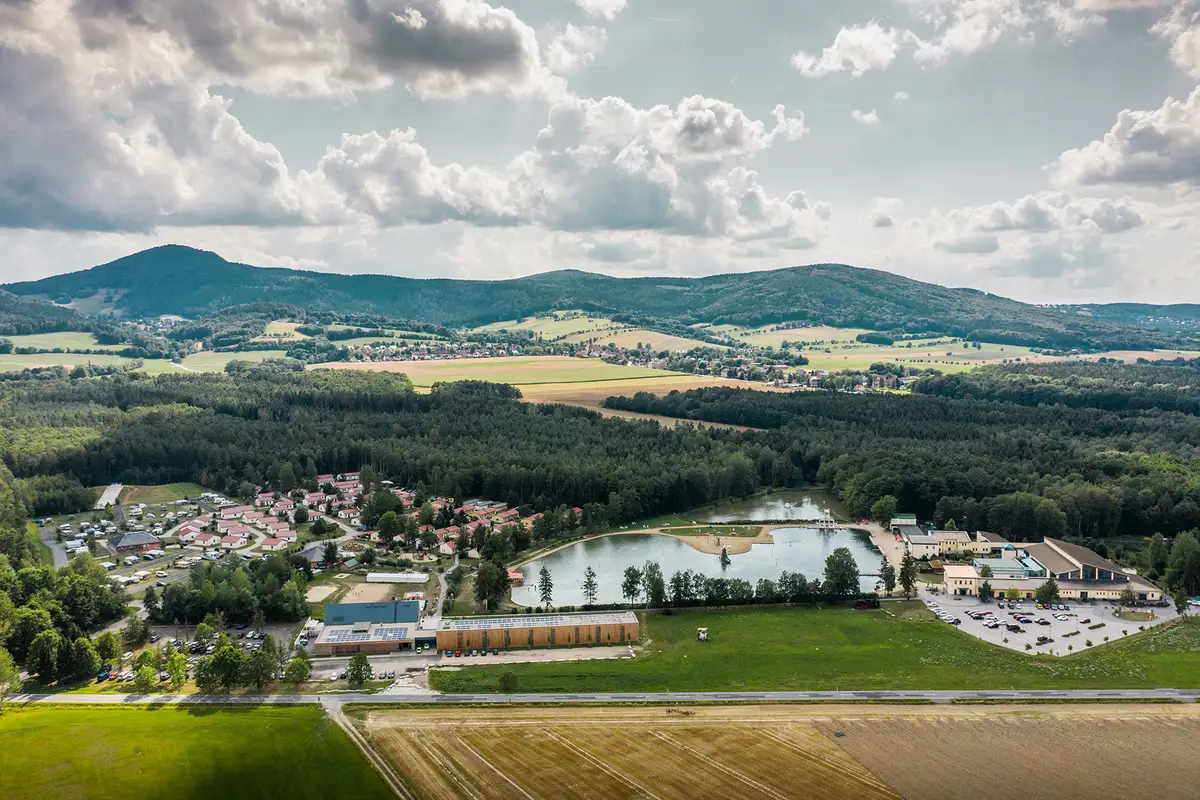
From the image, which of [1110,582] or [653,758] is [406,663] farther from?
[1110,582]

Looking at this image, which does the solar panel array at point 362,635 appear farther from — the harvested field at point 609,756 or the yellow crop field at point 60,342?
the yellow crop field at point 60,342

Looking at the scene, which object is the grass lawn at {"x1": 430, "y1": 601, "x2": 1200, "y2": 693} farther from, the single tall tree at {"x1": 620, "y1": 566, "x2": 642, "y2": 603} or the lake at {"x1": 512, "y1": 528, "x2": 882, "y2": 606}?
the lake at {"x1": 512, "y1": 528, "x2": 882, "y2": 606}

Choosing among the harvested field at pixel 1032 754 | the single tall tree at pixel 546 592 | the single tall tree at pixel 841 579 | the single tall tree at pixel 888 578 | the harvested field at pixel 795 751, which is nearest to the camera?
the harvested field at pixel 1032 754

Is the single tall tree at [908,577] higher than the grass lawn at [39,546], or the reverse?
the single tall tree at [908,577]

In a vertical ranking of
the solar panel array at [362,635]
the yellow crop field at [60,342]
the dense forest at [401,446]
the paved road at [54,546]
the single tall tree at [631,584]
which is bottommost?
the paved road at [54,546]

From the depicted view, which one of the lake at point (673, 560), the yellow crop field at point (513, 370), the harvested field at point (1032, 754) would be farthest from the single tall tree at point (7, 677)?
the yellow crop field at point (513, 370)

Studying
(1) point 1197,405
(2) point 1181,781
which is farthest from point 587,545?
(1) point 1197,405

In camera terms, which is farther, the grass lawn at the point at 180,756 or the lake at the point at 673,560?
the lake at the point at 673,560
